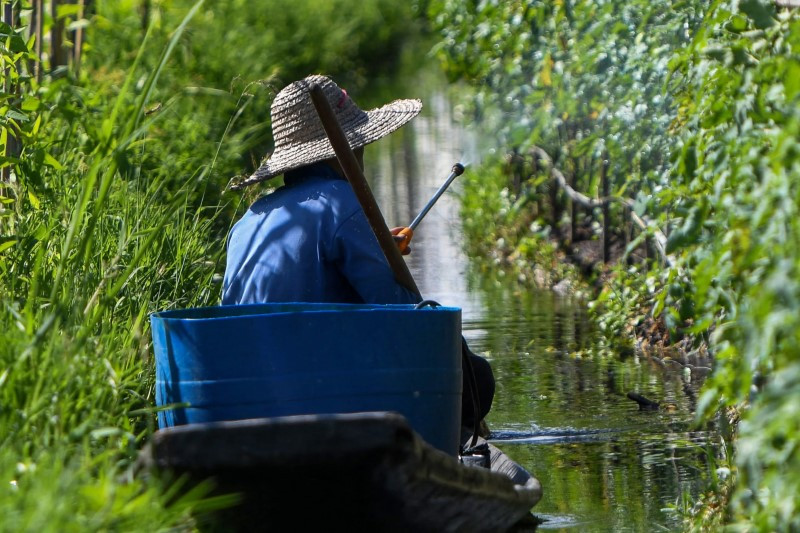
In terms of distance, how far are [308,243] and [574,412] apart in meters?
2.21

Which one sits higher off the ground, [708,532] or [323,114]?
[323,114]

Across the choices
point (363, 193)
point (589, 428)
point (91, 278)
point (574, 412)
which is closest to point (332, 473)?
point (363, 193)

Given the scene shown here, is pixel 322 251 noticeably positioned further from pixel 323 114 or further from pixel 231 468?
pixel 231 468

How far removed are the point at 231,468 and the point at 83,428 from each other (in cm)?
39

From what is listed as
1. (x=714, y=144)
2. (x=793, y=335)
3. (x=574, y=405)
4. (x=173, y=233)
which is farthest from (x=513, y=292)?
(x=793, y=335)

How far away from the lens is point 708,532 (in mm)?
4066

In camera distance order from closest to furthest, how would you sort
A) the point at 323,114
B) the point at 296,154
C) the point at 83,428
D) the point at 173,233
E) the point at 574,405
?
the point at 83,428 → the point at 323,114 → the point at 296,154 → the point at 173,233 → the point at 574,405

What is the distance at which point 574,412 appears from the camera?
20.6 feet

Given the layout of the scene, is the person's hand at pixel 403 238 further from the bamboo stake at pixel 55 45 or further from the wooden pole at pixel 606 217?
the wooden pole at pixel 606 217

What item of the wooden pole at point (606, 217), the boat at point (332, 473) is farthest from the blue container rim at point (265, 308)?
the wooden pole at point (606, 217)

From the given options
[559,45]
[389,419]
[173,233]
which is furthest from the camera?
[559,45]

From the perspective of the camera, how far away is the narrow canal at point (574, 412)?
4867 mm

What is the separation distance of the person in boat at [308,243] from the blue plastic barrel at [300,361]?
0.65 m

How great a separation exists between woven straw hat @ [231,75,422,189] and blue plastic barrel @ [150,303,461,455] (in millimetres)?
1138
